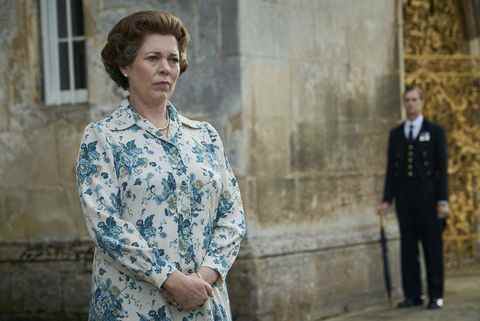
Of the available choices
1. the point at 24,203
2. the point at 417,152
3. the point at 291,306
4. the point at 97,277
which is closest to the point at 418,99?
the point at 417,152

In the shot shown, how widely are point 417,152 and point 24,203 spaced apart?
313cm

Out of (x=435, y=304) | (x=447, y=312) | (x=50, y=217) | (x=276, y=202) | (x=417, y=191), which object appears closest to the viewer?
(x=276, y=202)

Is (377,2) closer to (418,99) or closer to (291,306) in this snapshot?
(418,99)

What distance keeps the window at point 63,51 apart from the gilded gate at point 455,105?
3731 mm

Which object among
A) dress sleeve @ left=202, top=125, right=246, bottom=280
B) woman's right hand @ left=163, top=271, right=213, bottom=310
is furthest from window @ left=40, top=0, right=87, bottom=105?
woman's right hand @ left=163, top=271, right=213, bottom=310

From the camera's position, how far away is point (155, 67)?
3.59 meters

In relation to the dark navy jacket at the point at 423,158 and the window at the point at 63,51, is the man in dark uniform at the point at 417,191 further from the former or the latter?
the window at the point at 63,51

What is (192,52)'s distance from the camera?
7.95 metres

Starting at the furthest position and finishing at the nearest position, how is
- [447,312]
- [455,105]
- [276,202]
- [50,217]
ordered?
[455,105], [447,312], [50,217], [276,202]

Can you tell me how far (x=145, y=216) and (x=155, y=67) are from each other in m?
0.48

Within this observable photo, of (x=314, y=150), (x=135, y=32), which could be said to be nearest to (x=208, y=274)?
(x=135, y=32)

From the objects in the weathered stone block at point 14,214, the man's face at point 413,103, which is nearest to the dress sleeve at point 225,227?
the weathered stone block at point 14,214

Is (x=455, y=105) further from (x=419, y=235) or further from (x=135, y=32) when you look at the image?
(x=135, y=32)

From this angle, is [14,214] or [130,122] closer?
[130,122]
